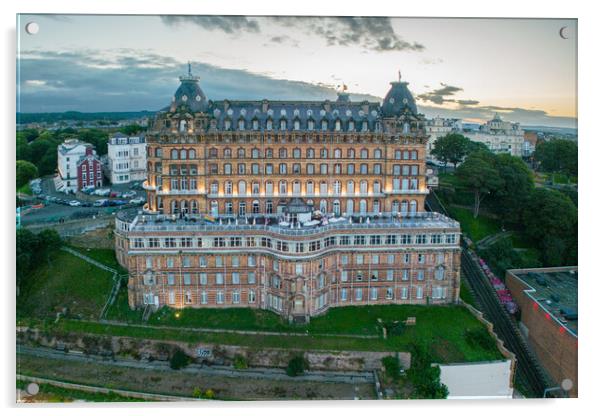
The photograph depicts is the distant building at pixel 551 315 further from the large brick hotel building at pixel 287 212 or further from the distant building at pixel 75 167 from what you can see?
the distant building at pixel 75 167

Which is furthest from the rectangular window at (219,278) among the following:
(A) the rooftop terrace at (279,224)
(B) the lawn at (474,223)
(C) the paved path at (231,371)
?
(B) the lawn at (474,223)

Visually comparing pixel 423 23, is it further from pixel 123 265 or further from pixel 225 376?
pixel 123 265

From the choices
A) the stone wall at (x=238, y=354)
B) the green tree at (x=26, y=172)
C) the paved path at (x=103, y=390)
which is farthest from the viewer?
the green tree at (x=26, y=172)

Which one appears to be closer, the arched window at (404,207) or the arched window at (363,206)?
the arched window at (363,206)

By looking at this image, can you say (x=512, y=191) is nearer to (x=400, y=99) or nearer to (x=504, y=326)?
(x=400, y=99)

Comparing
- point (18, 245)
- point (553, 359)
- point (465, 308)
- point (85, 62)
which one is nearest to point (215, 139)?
point (85, 62)

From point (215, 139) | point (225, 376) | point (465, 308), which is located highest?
point (215, 139)

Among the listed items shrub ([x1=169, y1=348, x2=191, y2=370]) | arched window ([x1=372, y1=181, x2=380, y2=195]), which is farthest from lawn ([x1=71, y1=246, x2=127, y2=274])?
arched window ([x1=372, y1=181, x2=380, y2=195])
